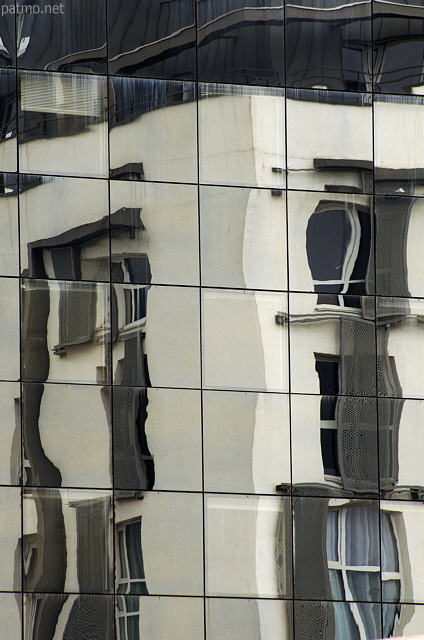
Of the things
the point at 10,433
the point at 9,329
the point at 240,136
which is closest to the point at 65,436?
the point at 10,433

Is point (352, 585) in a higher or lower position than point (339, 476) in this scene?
lower

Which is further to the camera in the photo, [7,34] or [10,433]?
[7,34]

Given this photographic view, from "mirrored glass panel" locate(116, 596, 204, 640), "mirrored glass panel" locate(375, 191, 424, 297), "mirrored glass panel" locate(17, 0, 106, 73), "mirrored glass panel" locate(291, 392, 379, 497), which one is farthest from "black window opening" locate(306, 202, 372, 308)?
"mirrored glass panel" locate(116, 596, 204, 640)

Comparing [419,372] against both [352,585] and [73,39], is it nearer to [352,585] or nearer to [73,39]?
[352,585]

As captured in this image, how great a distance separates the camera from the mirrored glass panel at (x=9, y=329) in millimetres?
11633

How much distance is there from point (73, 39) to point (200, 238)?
10.2ft

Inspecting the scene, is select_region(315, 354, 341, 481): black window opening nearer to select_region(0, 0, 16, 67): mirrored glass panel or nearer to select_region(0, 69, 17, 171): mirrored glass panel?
select_region(0, 69, 17, 171): mirrored glass panel

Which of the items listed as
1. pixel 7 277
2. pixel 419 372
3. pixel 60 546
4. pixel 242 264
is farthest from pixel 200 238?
pixel 60 546

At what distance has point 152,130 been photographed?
1230 cm

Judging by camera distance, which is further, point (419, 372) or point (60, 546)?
point (419, 372)

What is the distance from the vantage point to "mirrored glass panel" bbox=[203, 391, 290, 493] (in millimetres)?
11906

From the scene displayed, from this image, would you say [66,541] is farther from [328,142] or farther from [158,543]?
[328,142]

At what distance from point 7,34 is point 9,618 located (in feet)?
24.2

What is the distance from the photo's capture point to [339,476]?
1216cm
